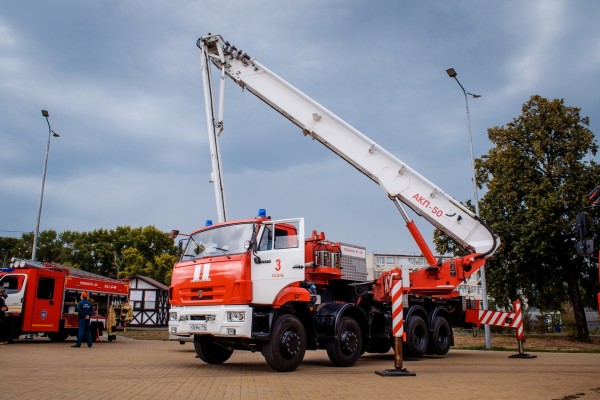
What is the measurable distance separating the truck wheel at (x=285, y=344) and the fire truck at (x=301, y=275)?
2 centimetres

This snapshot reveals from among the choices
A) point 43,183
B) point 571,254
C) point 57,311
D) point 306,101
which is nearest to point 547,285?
point 571,254

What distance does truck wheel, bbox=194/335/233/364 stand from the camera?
11782 mm

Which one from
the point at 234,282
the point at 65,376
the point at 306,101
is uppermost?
the point at 306,101

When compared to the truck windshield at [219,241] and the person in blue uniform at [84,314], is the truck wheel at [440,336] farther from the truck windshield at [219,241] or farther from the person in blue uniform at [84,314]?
the person in blue uniform at [84,314]

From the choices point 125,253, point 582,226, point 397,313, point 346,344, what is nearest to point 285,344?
point 346,344

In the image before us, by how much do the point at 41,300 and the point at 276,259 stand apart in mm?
12053

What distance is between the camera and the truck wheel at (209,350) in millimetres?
11782

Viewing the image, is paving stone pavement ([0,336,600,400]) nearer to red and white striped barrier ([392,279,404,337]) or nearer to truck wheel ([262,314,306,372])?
truck wheel ([262,314,306,372])

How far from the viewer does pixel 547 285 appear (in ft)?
87.1

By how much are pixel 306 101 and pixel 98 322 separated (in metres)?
12.7

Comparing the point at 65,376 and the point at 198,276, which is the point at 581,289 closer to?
the point at 198,276

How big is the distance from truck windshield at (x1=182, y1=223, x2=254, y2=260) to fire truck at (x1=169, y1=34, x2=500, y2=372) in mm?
27

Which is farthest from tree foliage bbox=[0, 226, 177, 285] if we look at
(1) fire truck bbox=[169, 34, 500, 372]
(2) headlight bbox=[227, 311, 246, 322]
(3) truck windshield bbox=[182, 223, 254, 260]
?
(2) headlight bbox=[227, 311, 246, 322]

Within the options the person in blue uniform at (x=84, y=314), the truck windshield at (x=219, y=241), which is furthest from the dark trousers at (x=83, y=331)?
the truck windshield at (x=219, y=241)
